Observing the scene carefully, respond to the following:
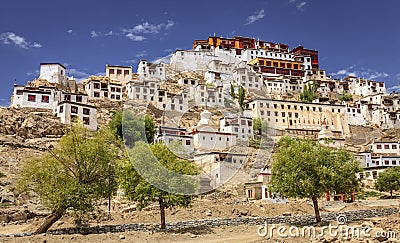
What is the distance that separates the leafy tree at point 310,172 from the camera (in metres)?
27.1

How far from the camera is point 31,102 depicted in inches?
2591

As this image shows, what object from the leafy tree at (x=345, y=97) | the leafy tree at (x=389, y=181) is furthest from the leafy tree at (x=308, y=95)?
the leafy tree at (x=389, y=181)

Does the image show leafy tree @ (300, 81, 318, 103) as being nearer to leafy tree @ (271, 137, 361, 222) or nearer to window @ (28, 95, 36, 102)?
window @ (28, 95, 36, 102)

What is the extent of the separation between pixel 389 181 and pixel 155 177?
41125mm

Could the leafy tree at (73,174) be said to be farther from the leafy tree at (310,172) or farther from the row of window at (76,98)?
the row of window at (76,98)

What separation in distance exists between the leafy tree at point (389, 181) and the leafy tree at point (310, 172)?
92.8 feet

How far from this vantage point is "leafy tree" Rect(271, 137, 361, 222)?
89.0 ft

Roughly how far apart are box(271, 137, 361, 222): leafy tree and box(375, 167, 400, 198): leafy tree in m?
28.3

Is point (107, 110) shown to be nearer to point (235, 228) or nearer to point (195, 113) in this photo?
point (195, 113)

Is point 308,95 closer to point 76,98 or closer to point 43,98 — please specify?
point 76,98

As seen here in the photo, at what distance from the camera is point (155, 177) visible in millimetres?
24094

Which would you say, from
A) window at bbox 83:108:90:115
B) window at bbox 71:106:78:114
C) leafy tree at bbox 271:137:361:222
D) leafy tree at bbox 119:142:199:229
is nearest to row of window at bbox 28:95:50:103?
window at bbox 71:106:78:114

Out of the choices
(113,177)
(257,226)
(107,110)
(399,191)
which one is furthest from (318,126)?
(113,177)

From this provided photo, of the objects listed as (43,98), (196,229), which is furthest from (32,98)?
(196,229)
